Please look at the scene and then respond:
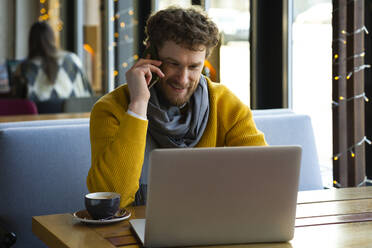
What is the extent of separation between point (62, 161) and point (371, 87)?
141 centimetres

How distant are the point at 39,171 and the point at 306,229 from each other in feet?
3.71

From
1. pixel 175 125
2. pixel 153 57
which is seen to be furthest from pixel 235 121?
pixel 153 57

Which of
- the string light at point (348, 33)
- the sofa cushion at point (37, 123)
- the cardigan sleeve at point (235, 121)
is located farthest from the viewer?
Answer: the string light at point (348, 33)

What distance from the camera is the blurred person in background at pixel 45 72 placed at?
4445 millimetres

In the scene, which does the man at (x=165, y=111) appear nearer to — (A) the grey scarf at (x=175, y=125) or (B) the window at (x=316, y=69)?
(A) the grey scarf at (x=175, y=125)

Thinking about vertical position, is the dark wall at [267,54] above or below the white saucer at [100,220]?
above

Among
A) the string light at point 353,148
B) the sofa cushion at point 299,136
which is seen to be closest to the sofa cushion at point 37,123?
the sofa cushion at point 299,136

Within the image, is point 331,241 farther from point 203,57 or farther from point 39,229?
point 203,57

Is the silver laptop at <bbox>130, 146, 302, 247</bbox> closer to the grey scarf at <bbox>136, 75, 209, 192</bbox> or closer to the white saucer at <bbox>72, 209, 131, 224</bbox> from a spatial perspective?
the white saucer at <bbox>72, 209, 131, 224</bbox>

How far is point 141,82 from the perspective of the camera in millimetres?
1843

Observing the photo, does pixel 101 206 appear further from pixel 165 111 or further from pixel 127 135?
pixel 165 111

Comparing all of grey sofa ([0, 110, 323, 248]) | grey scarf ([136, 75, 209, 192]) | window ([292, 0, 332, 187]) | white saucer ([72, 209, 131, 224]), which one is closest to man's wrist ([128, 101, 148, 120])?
grey scarf ([136, 75, 209, 192])

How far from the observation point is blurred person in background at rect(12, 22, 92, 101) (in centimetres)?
445

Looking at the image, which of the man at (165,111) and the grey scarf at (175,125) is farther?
the grey scarf at (175,125)
